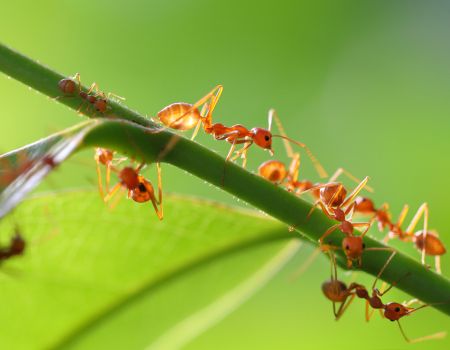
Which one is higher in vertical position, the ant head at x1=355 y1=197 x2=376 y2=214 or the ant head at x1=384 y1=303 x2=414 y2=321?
the ant head at x1=355 y1=197 x2=376 y2=214

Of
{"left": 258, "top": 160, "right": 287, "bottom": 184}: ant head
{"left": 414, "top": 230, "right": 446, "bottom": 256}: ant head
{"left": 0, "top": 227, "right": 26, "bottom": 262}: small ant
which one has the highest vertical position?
{"left": 414, "top": 230, "right": 446, "bottom": 256}: ant head

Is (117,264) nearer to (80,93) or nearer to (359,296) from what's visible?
(359,296)

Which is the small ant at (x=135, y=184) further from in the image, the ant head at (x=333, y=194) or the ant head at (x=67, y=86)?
the ant head at (x=333, y=194)

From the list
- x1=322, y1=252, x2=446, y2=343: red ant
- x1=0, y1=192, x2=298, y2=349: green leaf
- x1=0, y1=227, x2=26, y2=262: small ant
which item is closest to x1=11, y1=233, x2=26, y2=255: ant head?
x1=0, y1=227, x2=26, y2=262: small ant

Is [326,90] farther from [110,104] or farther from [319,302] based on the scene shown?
[110,104]

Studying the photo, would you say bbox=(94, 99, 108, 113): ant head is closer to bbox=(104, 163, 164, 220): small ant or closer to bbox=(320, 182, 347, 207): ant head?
bbox=(104, 163, 164, 220): small ant

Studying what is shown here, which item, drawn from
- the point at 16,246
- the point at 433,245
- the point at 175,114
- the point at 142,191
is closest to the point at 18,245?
the point at 16,246
